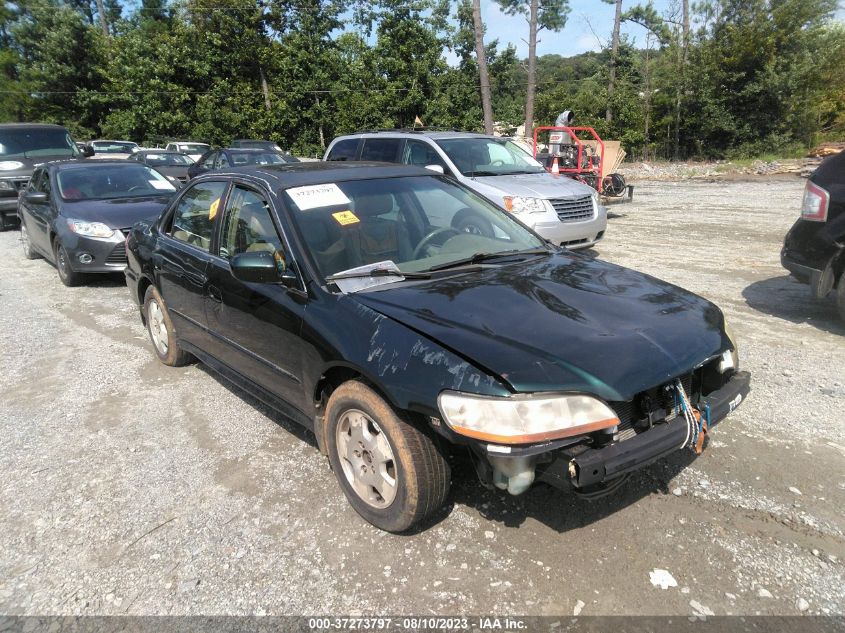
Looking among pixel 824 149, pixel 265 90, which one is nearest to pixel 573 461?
pixel 824 149

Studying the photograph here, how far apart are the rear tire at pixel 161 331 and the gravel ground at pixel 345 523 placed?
8.1 inches

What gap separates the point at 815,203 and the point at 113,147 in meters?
26.5

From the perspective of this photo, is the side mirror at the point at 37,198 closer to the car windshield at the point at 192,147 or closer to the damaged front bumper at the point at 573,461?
the damaged front bumper at the point at 573,461

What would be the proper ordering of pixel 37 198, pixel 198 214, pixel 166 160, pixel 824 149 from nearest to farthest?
pixel 198 214 → pixel 37 198 → pixel 166 160 → pixel 824 149

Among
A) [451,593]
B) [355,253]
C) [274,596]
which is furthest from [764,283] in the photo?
[274,596]

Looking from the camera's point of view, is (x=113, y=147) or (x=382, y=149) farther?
(x=113, y=147)

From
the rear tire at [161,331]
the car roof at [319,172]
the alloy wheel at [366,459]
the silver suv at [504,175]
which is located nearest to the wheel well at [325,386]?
the alloy wheel at [366,459]

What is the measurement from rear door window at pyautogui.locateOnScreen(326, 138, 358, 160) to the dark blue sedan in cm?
284

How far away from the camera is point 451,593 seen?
2.56m

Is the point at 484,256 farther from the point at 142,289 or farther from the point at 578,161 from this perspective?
the point at 578,161

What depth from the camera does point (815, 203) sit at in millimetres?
5492

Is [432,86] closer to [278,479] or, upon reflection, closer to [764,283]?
[764,283]

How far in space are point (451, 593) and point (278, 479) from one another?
1.31 metres

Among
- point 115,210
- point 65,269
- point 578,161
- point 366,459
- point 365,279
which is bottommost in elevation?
point 366,459
